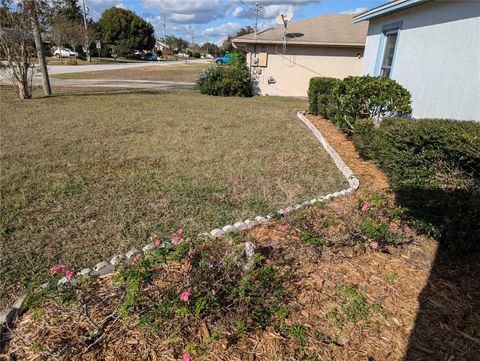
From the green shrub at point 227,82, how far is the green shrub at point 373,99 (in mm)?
9397

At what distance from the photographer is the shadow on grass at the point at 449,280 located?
6.63ft

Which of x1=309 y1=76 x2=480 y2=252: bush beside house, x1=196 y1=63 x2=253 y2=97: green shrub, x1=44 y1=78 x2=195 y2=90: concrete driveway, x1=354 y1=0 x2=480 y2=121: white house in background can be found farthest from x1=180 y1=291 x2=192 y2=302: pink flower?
x1=44 y1=78 x2=195 y2=90: concrete driveway

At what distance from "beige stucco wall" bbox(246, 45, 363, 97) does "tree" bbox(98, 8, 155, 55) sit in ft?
132

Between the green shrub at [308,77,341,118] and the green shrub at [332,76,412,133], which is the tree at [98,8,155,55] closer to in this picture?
the green shrub at [308,77,341,118]

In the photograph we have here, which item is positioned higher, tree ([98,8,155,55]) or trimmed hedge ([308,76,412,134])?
tree ([98,8,155,55])

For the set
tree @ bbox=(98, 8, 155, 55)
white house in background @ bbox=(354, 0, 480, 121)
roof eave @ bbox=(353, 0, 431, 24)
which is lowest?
white house in background @ bbox=(354, 0, 480, 121)

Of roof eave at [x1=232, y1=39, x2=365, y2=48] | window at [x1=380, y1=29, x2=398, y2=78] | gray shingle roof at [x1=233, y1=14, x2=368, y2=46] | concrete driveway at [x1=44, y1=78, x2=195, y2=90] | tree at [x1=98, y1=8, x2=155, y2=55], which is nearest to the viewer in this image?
window at [x1=380, y1=29, x2=398, y2=78]

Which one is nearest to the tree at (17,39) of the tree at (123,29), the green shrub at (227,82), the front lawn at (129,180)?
the front lawn at (129,180)

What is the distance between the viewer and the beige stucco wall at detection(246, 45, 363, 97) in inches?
610

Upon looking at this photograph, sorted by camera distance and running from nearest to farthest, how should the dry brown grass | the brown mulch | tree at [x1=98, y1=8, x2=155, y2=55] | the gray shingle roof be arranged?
the brown mulch, the gray shingle roof, the dry brown grass, tree at [x1=98, y1=8, x2=155, y2=55]

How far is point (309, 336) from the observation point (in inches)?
80.9

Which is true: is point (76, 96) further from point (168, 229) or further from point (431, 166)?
point (431, 166)

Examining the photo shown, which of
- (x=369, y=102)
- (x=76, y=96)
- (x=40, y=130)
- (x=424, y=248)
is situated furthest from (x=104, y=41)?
(x=424, y=248)

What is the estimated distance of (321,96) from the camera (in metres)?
9.16
